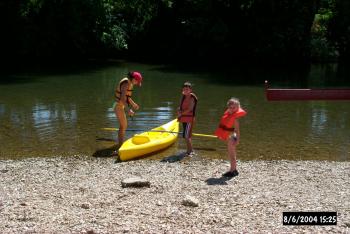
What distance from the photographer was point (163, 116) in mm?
14008

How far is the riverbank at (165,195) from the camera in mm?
5934

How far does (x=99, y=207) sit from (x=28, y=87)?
14628 millimetres

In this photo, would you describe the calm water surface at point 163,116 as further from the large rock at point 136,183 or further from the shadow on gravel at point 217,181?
the large rock at point 136,183

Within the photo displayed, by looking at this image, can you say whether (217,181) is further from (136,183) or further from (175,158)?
(175,158)

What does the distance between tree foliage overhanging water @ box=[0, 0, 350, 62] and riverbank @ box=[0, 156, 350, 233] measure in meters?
20.4

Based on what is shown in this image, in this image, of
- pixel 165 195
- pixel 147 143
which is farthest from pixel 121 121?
pixel 165 195

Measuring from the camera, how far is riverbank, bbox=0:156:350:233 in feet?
19.5

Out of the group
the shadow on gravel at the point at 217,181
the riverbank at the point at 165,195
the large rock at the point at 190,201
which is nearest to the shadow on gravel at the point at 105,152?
the riverbank at the point at 165,195

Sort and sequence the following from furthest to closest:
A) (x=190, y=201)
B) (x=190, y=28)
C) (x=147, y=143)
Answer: (x=190, y=28) → (x=147, y=143) → (x=190, y=201)

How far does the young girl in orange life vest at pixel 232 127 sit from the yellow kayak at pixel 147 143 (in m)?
2.06

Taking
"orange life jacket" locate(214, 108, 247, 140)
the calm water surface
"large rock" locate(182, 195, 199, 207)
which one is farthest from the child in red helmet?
"large rock" locate(182, 195, 199, 207)

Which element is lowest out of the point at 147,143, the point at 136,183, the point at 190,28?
the point at 136,183

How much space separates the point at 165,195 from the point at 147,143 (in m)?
2.96

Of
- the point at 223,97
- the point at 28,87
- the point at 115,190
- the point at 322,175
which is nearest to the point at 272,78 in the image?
the point at 223,97
